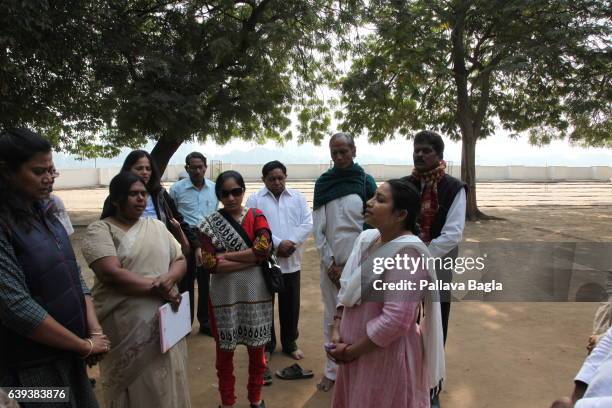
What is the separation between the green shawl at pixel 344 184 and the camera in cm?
325

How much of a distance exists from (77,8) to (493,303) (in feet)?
22.5

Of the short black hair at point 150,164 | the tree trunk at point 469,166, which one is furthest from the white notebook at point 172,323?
the tree trunk at point 469,166

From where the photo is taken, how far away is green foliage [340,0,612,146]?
958cm

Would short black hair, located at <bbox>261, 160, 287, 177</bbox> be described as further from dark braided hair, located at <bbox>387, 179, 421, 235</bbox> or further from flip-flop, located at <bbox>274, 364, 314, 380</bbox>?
dark braided hair, located at <bbox>387, 179, 421, 235</bbox>

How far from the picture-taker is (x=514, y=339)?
404 centimetres

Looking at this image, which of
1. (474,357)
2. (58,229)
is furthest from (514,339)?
(58,229)

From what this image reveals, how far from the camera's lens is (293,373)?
11.0 ft

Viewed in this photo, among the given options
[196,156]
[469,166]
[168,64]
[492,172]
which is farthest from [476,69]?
[492,172]

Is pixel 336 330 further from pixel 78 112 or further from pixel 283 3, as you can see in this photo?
pixel 283 3

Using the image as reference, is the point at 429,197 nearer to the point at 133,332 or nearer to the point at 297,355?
the point at 297,355

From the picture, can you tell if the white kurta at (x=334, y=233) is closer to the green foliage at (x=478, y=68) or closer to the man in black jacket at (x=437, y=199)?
the man in black jacket at (x=437, y=199)

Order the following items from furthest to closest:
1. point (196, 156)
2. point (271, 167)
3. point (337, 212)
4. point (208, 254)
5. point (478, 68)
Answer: point (478, 68) < point (196, 156) < point (271, 167) < point (337, 212) < point (208, 254)

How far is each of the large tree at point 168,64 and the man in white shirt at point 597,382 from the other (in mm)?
6964

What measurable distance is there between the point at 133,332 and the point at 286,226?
1685mm
